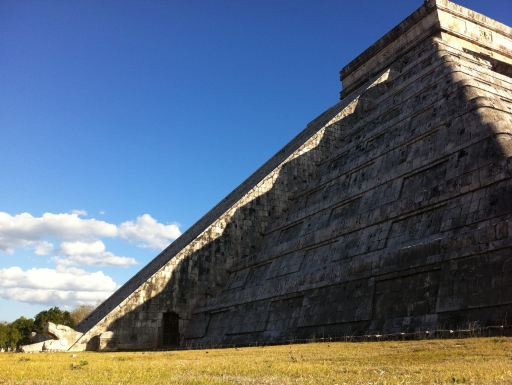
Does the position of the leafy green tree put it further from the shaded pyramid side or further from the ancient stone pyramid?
the shaded pyramid side

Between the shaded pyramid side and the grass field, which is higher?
the shaded pyramid side

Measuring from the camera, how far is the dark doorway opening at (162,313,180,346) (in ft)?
55.3

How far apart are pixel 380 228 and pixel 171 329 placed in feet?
29.2

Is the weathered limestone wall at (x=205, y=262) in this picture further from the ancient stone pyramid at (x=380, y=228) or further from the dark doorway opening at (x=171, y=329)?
the dark doorway opening at (x=171, y=329)

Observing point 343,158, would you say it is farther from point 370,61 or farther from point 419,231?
point 370,61

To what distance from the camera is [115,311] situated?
16109 mm

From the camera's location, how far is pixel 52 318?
152 feet

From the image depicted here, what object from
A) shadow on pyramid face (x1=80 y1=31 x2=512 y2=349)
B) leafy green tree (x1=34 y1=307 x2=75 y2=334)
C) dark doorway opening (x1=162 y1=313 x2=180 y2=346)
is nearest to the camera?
shadow on pyramid face (x1=80 y1=31 x2=512 y2=349)

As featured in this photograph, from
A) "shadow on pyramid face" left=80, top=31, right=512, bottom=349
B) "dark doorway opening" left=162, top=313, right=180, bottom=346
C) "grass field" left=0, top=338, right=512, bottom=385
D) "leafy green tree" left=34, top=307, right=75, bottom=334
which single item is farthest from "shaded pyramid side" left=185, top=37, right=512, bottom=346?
"leafy green tree" left=34, top=307, right=75, bottom=334

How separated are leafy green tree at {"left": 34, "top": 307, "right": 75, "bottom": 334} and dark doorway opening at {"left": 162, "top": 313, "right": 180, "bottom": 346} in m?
33.2

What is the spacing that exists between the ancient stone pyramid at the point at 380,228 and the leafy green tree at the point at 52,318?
88.7 feet

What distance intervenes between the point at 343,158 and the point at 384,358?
11725 mm

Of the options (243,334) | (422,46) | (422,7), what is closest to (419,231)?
(243,334)

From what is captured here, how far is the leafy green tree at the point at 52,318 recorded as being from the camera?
4638cm
